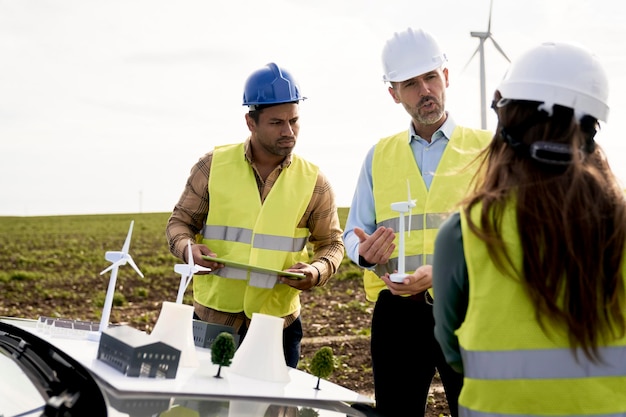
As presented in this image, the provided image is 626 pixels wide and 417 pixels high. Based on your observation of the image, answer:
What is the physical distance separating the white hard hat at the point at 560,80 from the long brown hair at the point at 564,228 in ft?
0.15

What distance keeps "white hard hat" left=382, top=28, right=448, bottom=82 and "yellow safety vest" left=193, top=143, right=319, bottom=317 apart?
823 mm

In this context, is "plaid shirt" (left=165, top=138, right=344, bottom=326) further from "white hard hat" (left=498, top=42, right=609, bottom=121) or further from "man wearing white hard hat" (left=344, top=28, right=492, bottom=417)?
"white hard hat" (left=498, top=42, right=609, bottom=121)

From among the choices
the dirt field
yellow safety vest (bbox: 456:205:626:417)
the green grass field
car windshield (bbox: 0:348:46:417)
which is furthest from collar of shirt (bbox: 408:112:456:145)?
the green grass field

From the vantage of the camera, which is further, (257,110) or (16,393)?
(257,110)

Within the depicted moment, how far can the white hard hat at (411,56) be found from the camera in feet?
12.5

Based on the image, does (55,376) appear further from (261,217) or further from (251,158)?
(251,158)

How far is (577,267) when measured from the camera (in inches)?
79.4

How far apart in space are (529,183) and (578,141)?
0.60 feet

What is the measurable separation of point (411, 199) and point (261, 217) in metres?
0.88

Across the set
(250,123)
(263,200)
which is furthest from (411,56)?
(263,200)

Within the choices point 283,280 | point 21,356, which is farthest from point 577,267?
point 283,280

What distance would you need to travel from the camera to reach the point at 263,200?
4316mm

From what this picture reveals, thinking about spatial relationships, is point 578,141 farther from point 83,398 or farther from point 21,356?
point 21,356

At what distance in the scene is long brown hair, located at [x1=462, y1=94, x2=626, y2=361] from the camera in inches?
78.8
